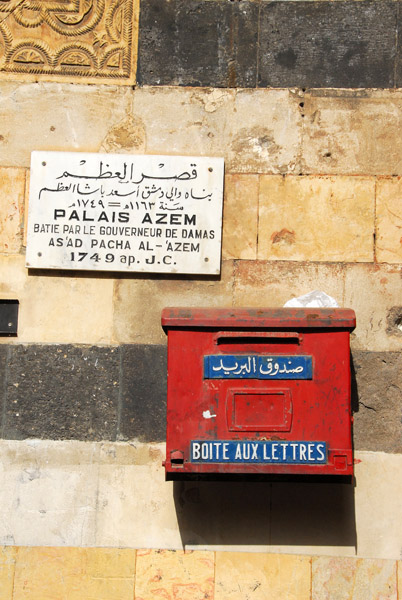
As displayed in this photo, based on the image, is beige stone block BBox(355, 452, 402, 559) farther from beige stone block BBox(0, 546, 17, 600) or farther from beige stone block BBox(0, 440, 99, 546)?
beige stone block BBox(0, 546, 17, 600)

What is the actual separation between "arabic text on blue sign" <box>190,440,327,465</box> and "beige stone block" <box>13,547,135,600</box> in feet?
3.21

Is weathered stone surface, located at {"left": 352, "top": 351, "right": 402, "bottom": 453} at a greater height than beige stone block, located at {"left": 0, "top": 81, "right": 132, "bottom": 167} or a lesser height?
lesser

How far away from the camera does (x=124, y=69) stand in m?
4.27

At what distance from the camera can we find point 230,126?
13.9 feet

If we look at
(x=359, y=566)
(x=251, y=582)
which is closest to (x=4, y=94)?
(x=251, y=582)

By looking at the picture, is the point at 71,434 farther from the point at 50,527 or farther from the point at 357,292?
the point at 357,292

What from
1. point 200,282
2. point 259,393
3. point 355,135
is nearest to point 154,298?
point 200,282

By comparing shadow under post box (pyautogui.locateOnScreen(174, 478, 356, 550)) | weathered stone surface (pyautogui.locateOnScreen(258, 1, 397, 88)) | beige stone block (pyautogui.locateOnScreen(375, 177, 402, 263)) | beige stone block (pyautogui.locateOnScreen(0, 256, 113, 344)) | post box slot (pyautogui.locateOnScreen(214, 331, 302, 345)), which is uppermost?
weathered stone surface (pyautogui.locateOnScreen(258, 1, 397, 88))

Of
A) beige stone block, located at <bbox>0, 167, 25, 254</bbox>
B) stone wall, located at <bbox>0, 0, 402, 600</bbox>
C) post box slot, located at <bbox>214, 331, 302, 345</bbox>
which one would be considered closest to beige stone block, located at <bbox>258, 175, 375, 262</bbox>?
stone wall, located at <bbox>0, 0, 402, 600</bbox>

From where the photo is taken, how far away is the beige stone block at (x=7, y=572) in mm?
3906

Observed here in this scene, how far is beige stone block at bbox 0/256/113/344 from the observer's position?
4121mm

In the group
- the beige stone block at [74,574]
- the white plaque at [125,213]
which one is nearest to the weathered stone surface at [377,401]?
the white plaque at [125,213]

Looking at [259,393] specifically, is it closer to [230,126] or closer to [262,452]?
[262,452]

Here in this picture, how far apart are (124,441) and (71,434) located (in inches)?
13.3
